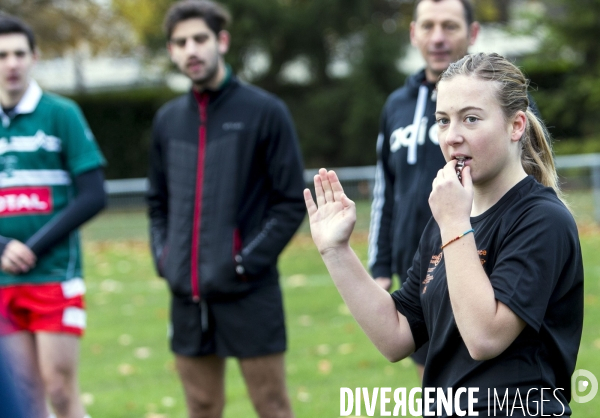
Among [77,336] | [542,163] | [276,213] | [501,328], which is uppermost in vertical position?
[542,163]

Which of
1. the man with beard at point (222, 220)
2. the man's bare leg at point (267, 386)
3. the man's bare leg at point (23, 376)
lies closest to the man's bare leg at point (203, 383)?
the man with beard at point (222, 220)

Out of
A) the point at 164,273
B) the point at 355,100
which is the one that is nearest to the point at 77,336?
the point at 164,273

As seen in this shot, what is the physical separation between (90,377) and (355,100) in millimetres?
16010

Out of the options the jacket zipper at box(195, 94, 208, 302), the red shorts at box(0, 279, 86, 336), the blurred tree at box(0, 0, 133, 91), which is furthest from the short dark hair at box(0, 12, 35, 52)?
the blurred tree at box(0, 0, 133, 91)

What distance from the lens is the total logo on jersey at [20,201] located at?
4.91 meters

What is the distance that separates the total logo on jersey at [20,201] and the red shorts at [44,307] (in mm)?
427

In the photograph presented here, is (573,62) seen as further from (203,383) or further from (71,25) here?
Result: (203,383)

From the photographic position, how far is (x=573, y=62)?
68.8 feet

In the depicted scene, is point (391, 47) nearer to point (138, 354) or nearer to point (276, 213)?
point (138, 354)

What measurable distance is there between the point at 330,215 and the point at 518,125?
0.64m

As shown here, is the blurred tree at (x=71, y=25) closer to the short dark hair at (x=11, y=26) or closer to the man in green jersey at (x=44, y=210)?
the short dark hair at (x=11, y=26)

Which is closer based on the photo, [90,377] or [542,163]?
[542,163]

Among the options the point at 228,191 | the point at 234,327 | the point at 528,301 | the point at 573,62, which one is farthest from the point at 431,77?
the point at 573,62

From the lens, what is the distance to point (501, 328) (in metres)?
2.35
